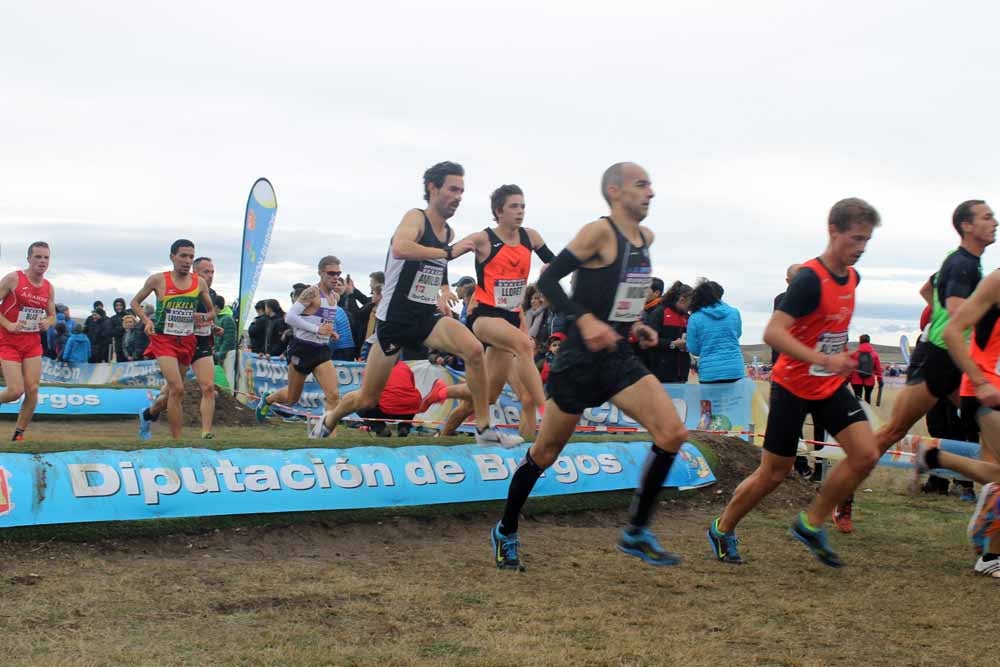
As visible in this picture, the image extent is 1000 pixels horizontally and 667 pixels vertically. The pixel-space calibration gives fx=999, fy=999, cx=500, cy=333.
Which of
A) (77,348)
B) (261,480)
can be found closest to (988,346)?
(261,480)

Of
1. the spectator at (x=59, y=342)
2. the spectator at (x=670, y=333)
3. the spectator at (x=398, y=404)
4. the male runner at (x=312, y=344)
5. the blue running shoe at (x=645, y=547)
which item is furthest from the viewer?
the spectator at (x=59, y=342)

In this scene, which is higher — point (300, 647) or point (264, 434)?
point (300, 647)

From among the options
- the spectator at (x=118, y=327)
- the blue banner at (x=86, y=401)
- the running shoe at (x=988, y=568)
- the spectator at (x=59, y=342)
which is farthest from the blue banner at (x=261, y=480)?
the spectator at (x=59, y=342)

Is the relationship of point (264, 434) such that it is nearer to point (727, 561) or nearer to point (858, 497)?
point (858, 497)

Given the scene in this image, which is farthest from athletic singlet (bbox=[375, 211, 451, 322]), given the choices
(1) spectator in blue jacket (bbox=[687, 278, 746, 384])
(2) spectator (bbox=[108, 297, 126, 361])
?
(2) spectator (bbox=[108, 297, 126, 361])

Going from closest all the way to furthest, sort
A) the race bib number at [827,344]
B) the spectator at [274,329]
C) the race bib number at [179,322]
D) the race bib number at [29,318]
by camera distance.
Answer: the race bib number at [827,344]
the race bib number at [179,322]
the race bib number at [29,318]
the spectator at [274,329]

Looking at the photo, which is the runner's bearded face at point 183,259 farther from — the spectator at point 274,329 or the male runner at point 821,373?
the spectator at point 274,329

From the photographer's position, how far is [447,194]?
22.8 feet

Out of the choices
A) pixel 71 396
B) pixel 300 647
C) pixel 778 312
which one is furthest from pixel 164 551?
pixel 71 396

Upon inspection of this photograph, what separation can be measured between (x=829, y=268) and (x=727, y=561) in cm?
185

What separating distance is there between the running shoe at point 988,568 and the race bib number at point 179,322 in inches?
263

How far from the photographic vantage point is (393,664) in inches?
147

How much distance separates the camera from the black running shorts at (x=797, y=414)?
5.49 meters

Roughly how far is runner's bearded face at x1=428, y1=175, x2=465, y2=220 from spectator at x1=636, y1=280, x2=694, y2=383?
5546 millimetres
